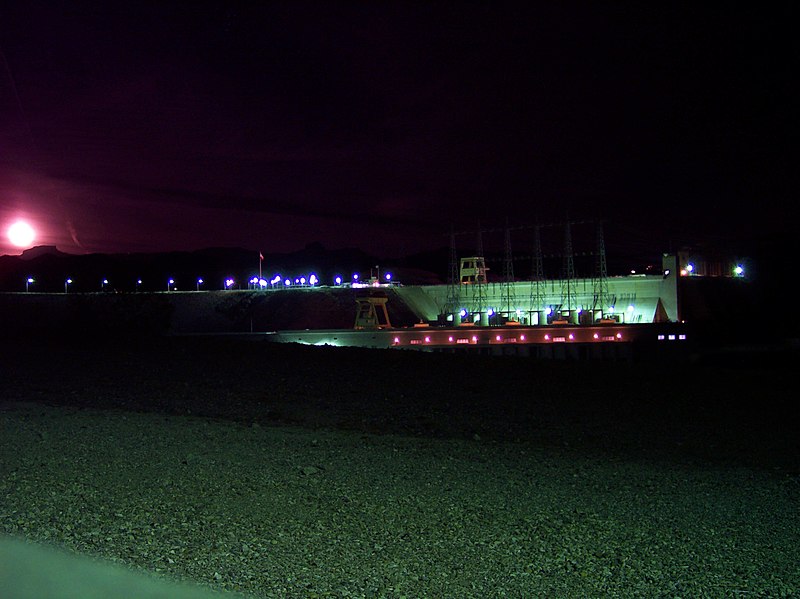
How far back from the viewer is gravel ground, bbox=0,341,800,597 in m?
6.22

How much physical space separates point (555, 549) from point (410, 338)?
136 feet

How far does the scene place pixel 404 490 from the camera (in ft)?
30.5

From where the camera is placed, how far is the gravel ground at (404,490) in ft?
20.4

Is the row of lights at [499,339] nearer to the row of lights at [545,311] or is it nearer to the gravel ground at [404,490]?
the row of lights at [545,311]

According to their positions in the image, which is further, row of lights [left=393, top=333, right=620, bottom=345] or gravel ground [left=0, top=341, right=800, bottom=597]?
row of lights [left=393, top=333, right=620, bottom=345]

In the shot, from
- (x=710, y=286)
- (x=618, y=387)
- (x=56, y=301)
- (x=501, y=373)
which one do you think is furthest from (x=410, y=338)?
(x=56, y=301)

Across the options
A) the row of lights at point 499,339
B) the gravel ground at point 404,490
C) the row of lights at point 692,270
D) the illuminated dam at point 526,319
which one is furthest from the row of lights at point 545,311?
the gravel ground at point 404,490

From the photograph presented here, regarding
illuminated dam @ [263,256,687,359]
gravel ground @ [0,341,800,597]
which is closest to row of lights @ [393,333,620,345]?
illuminated dam @ [263,256,687,359]

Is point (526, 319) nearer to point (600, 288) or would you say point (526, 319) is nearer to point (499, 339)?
point (600, 288)

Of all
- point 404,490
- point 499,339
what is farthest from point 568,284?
point 404,490

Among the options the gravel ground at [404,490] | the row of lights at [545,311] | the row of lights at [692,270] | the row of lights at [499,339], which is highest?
the row of lights at [692,270]

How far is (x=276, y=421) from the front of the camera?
53.5 feet

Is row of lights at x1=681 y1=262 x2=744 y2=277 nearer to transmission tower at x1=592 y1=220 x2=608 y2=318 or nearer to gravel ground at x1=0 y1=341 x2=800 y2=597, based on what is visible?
transmission tower at x1=592 y1=220 x2=608 y2=318

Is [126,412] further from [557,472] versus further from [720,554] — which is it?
[720,554]
